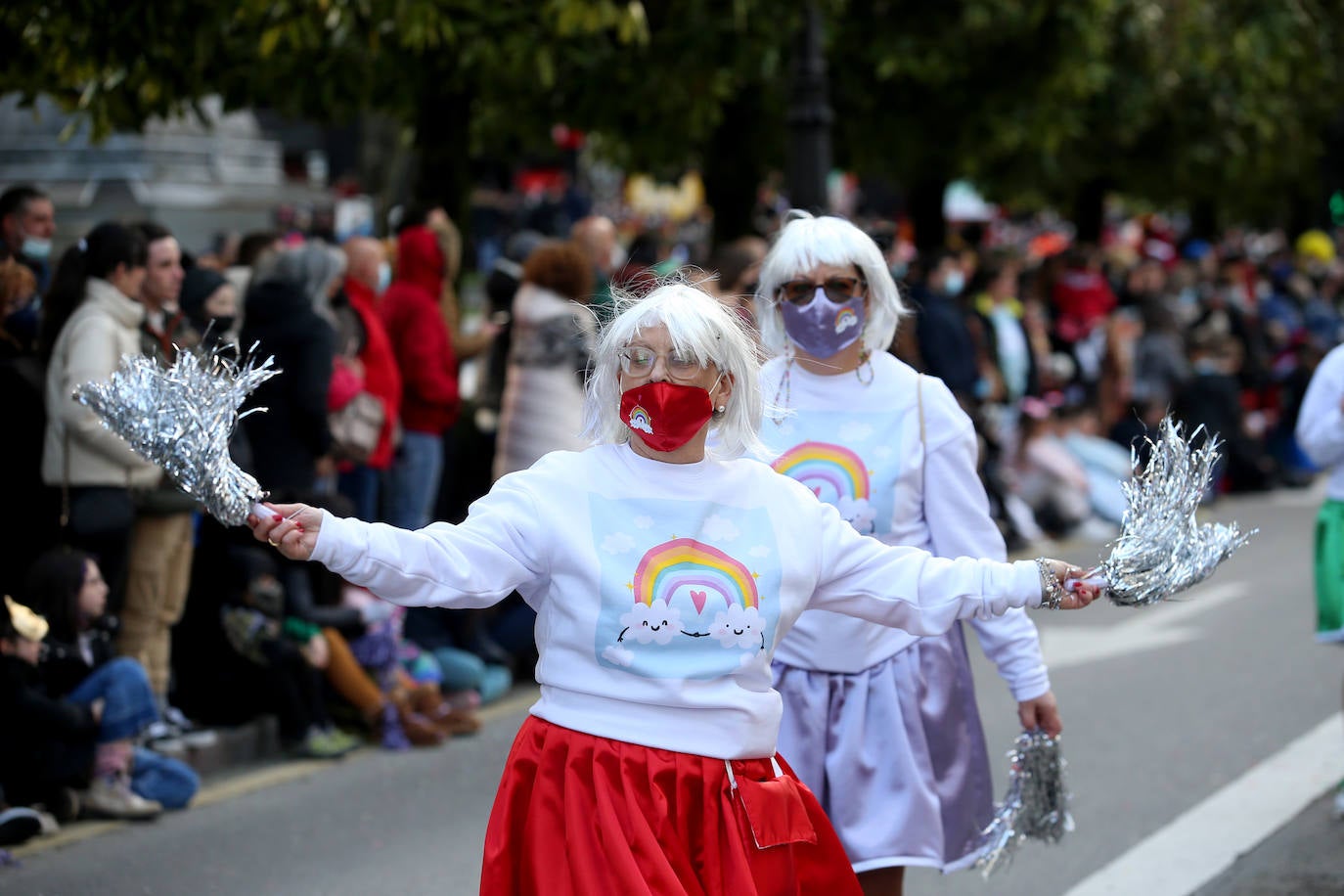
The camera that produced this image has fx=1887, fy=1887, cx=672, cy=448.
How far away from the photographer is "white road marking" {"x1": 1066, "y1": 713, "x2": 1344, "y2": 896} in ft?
19.2

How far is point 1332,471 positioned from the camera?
6426 millimetres

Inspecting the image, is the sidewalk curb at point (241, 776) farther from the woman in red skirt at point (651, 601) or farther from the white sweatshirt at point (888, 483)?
the woman in red skirt at point (651, 601)

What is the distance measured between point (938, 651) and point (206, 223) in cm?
1017

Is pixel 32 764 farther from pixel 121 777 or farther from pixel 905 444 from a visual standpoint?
pixel 905 444

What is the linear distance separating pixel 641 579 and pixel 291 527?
612mm

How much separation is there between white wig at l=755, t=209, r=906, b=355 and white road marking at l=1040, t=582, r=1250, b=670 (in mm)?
5039

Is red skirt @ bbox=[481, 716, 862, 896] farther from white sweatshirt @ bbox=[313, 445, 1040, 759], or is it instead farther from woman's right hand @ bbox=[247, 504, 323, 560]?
woman's right hand @ bbox=[247, 504, 323, 560]

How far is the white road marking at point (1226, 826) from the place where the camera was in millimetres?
5848

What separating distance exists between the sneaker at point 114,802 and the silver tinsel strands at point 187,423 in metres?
3.52

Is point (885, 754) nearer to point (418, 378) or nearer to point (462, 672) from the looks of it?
point (462, 672)

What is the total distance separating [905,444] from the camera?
169 inches

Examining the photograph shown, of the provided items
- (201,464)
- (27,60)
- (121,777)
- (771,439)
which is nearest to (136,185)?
(27,60)

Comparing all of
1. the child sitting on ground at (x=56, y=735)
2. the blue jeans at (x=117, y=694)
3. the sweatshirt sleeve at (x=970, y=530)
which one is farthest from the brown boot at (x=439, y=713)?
the sweatshirt sleeve at (x=970, y=530)

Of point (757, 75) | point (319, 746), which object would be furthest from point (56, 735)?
point (757, 75)
